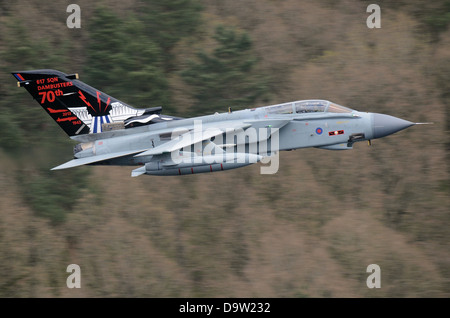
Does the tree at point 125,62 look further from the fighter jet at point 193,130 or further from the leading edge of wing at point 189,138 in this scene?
the leading edge of wing at point 189,138

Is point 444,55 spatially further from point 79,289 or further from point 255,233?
point 79,289

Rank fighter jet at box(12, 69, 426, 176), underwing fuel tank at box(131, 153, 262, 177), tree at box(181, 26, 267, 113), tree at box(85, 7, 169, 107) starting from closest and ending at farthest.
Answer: underwing fuel tank at box(131, 153, 262, 177)
fighter jet at box(12, 69, 426, 176)
tree at box(181, 26, 267, 113)
tree at box(85, 7, 169, 107)

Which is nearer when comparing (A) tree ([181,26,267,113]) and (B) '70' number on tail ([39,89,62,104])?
(B) '70' number on tail ([39,89,62,104])

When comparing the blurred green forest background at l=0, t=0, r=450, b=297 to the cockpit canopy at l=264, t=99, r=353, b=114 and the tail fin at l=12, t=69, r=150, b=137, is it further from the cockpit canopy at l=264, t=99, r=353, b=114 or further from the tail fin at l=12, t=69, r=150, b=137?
the cockpit canopy at l=264, t=99, r=353, b=114

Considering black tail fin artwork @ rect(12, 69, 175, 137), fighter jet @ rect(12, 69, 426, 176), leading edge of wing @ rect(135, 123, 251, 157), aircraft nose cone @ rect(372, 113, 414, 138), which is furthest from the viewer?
black tail fin artwork @ rect(12, 69, 175, 137)

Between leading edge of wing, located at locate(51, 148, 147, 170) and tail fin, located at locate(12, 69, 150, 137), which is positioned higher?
tail fin, located at locate(12, 69, 150, 137)

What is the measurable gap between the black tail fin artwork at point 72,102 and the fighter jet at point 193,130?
24 mm

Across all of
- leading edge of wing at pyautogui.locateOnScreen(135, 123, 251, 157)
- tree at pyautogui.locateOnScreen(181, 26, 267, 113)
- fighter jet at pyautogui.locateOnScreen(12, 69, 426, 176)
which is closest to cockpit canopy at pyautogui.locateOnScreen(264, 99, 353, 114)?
fighter jet at pyautogui.locateOnScreen(12, 69, 426, 176)

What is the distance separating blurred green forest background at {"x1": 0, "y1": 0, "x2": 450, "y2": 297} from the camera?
25.1 metres

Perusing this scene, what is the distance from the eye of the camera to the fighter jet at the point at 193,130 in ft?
57.6

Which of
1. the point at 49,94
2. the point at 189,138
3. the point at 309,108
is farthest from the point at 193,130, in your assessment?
the point at 49,94

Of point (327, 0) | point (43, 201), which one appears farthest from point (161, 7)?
point (43, 201)

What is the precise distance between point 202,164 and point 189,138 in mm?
728

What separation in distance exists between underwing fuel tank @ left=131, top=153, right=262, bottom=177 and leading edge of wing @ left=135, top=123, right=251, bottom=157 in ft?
1.25
